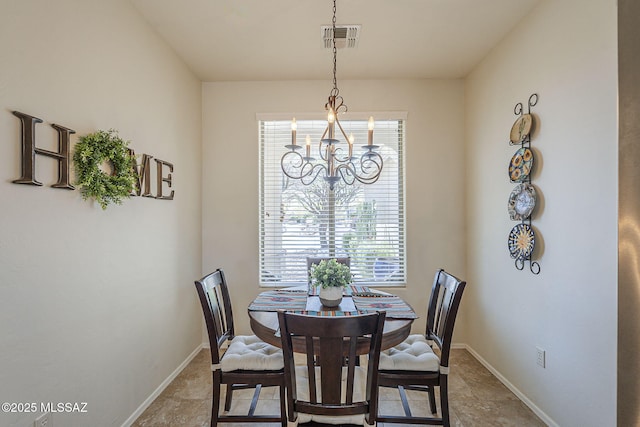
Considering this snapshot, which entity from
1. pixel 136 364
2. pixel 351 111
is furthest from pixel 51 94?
pixel 351 111

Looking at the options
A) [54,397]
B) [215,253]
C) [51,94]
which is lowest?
[54,397]

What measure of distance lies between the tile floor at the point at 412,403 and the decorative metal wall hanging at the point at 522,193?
101cm

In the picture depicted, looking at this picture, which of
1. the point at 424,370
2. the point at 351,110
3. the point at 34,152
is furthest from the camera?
the point at 351,110

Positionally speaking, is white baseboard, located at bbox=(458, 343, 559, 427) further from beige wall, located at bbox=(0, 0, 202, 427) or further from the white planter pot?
beige wall, located at bbox=(0, 0, 202, 427)

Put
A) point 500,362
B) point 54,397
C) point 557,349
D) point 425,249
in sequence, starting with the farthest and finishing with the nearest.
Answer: point 425,249 < point 500,362 < point 557,349 < point 54,397

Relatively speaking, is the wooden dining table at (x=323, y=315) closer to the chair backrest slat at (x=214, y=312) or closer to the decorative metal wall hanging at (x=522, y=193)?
the chair backrest slat at (x=214, y=312)

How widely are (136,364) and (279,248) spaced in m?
1.64

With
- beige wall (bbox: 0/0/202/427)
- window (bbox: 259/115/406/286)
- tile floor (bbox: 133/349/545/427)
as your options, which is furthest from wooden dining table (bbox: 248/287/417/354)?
window (bbox: 259/115/406/286)

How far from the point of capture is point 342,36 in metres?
2.57

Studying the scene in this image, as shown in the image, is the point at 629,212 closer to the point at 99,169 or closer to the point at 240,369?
the point at 240,369

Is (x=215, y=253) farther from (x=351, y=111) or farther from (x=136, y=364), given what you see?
(x=351, y=111)

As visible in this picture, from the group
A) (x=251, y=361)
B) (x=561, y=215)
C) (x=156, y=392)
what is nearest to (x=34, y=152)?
(x=251, y=361)

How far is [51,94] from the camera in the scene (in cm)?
151

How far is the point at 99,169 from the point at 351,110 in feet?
7.94
